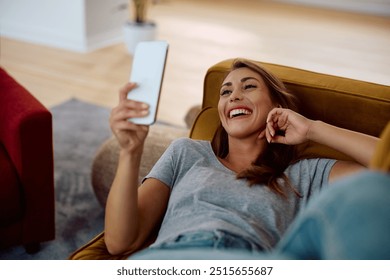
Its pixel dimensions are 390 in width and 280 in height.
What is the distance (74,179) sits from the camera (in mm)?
2293

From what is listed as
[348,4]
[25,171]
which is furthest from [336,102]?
[348,4]

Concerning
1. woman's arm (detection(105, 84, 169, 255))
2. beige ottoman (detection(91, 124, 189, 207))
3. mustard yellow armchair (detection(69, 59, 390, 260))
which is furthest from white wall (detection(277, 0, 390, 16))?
woman's arm (detection(105, 84, 169, 255))

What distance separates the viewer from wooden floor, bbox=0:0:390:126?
10.4ft

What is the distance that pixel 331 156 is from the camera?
1.38 meters

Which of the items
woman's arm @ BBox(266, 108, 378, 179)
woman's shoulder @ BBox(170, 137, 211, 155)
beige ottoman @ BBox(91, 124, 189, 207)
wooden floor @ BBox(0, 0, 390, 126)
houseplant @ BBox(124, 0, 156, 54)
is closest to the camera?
woman's arm @ BBox(266, 108, 378, 179)

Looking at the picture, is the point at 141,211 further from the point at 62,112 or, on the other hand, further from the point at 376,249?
the point at 62,112

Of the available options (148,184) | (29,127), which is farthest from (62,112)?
(148,184)

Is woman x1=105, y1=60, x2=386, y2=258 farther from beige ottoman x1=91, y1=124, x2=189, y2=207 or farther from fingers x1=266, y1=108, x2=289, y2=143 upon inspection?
beige ottoman x1=91, y1=124, x2=189, y2=207

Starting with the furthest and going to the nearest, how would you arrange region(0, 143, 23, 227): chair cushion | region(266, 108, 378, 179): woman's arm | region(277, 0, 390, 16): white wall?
region(277, 0, 390, 16): white wall
region(0, 143, 23, 227): chair cushion
region(266, 108, 378, 179): woman's arm

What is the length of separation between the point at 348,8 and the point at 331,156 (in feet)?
16.6

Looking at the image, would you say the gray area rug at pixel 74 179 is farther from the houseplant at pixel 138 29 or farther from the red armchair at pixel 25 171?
the houseplant at pixel 138 29

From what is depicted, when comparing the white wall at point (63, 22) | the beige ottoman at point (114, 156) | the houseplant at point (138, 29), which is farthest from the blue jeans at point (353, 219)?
the white wall at point (63, 22)

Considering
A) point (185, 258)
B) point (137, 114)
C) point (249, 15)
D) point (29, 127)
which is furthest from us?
point (249, 15)

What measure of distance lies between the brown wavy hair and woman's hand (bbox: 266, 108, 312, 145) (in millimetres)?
48
